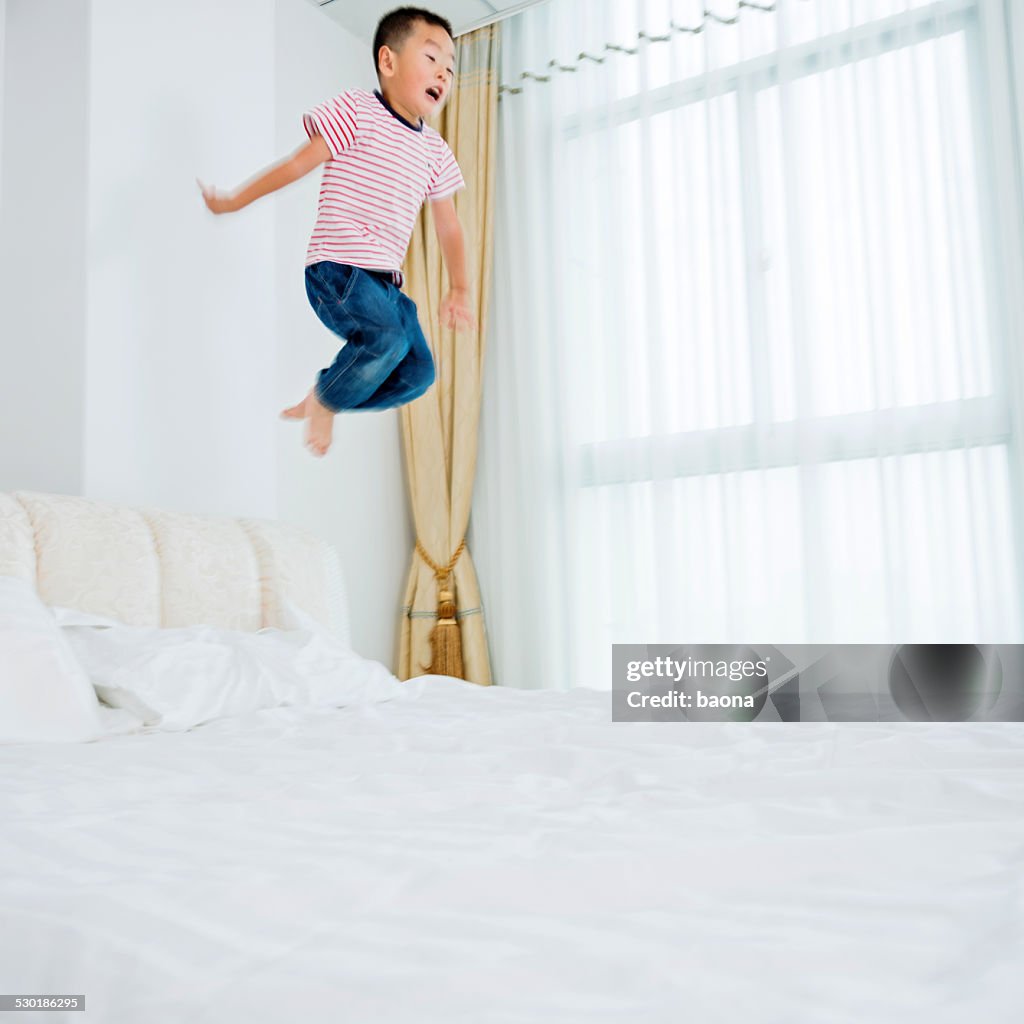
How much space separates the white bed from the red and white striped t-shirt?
1.48 meters

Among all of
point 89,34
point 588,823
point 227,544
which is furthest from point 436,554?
point 588,823

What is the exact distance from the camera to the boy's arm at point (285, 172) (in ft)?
7.04

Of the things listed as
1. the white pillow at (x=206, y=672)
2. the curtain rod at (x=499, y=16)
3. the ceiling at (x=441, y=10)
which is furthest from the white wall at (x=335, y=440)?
the white pillow at (x=206, y=672)

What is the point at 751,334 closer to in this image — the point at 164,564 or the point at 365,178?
the point at 365,178

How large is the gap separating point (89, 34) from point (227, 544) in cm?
131

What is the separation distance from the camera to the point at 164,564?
2.00 m

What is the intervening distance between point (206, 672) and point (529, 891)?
115cm

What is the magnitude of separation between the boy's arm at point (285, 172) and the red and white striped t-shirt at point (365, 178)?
3 centimetres

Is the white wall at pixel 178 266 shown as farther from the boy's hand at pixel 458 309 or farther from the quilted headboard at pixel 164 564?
the boy's hand at pixel 458 309

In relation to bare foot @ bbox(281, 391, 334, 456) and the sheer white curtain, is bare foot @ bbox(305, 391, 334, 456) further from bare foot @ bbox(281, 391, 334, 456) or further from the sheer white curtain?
the sheer white curtain

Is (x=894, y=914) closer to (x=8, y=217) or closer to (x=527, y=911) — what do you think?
(x=527, y=911)

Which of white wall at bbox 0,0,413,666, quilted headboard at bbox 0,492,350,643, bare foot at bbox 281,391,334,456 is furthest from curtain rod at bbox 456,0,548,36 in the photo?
quilted headboard at bbox 0,492,350,643

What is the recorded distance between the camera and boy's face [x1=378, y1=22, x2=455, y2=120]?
7.21ft

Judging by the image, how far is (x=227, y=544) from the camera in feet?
7.08
